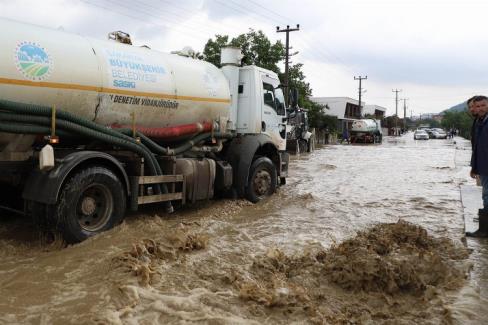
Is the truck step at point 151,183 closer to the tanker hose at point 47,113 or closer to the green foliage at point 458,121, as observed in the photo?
the tanker hose at point 47,113

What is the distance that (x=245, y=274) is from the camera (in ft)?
16.1

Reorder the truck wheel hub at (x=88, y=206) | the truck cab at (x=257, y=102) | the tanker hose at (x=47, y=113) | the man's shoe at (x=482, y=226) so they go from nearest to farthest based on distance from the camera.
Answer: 1. the tanker hose at (x=47, y=113)
2. the truck wheel hub at (x=88, y=206)
3. the man's shoe at (x=482, y=226)
4. the truck cab at (x=257, y=102)

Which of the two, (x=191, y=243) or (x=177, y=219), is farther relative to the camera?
(x=177, y=219)

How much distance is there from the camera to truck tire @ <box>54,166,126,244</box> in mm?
5703

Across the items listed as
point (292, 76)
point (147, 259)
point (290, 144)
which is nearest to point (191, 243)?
point (147, 259)

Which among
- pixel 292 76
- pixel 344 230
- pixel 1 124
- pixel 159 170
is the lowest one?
pixel 344 230

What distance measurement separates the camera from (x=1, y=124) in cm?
545

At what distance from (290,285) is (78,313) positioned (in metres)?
2.02

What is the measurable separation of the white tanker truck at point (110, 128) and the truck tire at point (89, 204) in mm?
13

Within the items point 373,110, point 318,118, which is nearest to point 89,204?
point 318,118

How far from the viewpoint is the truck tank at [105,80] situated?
559cm

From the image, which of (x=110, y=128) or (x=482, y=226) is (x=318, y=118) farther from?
(x=110, y=128)

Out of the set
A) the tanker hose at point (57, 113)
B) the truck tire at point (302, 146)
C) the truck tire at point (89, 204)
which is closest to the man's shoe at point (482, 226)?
the tanker hose at point (57, 113)

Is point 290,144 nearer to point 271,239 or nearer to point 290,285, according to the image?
point 271,239
